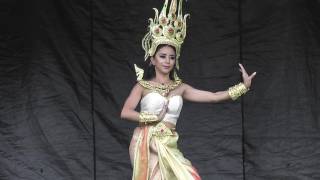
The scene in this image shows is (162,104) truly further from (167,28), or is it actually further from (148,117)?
(167,28)

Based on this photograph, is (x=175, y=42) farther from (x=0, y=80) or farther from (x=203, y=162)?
Result: (x=0, y=80)

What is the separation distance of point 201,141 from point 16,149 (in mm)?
→ 1565

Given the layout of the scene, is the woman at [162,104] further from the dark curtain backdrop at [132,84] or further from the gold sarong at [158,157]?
the dark curtain backdrop at [132,84]

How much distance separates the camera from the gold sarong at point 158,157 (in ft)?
16.5

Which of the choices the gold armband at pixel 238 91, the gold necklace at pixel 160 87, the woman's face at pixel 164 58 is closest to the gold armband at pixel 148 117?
the gold necklace at pixel 160 87

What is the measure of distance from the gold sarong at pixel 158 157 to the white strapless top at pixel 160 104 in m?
0.08

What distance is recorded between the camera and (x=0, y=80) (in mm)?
6836

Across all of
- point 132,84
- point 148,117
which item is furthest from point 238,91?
point 132,84

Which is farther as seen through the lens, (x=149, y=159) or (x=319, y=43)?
(x=319, y=43)

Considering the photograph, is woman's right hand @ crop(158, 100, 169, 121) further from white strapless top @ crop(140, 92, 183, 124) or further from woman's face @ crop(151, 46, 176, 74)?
woman's face @ crop(151, 46, 176, 74)

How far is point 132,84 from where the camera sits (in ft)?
22.1


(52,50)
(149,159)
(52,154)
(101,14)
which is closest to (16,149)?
(52,154)

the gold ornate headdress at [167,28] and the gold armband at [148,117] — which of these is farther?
the gold ornate headdress at [167,28]

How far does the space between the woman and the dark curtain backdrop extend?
4.65 ft
